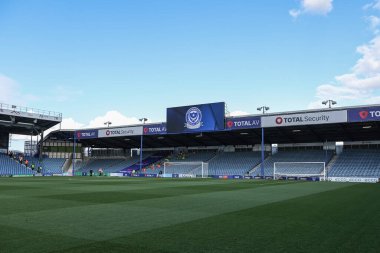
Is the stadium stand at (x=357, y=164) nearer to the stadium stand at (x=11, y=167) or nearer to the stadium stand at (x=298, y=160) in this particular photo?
the stadium stand at (x=298, y=160)

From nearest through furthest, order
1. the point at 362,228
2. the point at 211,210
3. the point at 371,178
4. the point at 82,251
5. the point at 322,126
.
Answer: the point at 82,251
the point at 362,228
the point at 211,210
the point at 371,178
the point at 322,126

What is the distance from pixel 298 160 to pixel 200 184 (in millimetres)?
25177

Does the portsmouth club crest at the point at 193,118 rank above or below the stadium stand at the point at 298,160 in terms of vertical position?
above

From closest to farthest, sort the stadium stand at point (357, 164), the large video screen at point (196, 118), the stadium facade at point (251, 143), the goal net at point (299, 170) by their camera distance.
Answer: the stadium facade at point (251, 143), the stadium stand at point (357, 164), the goal net at point (299, 170), the large video screen at point (196, 118)

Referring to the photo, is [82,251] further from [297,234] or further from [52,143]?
[52,143]

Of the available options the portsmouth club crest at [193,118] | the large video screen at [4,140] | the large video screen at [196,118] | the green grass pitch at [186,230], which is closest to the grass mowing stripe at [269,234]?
the green grass pitch at [186,230]

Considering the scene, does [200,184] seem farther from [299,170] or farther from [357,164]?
[357,164]

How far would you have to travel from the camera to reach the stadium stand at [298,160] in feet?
150

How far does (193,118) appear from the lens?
4806cm

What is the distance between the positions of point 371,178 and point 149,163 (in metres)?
36.9

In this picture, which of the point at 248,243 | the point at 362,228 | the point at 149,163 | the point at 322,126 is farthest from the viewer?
the point at 149,163

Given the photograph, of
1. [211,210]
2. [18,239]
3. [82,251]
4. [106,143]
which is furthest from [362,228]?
[106,143]

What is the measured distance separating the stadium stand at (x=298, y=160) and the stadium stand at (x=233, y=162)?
172 centimetres

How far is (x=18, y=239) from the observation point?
673 centimetres
